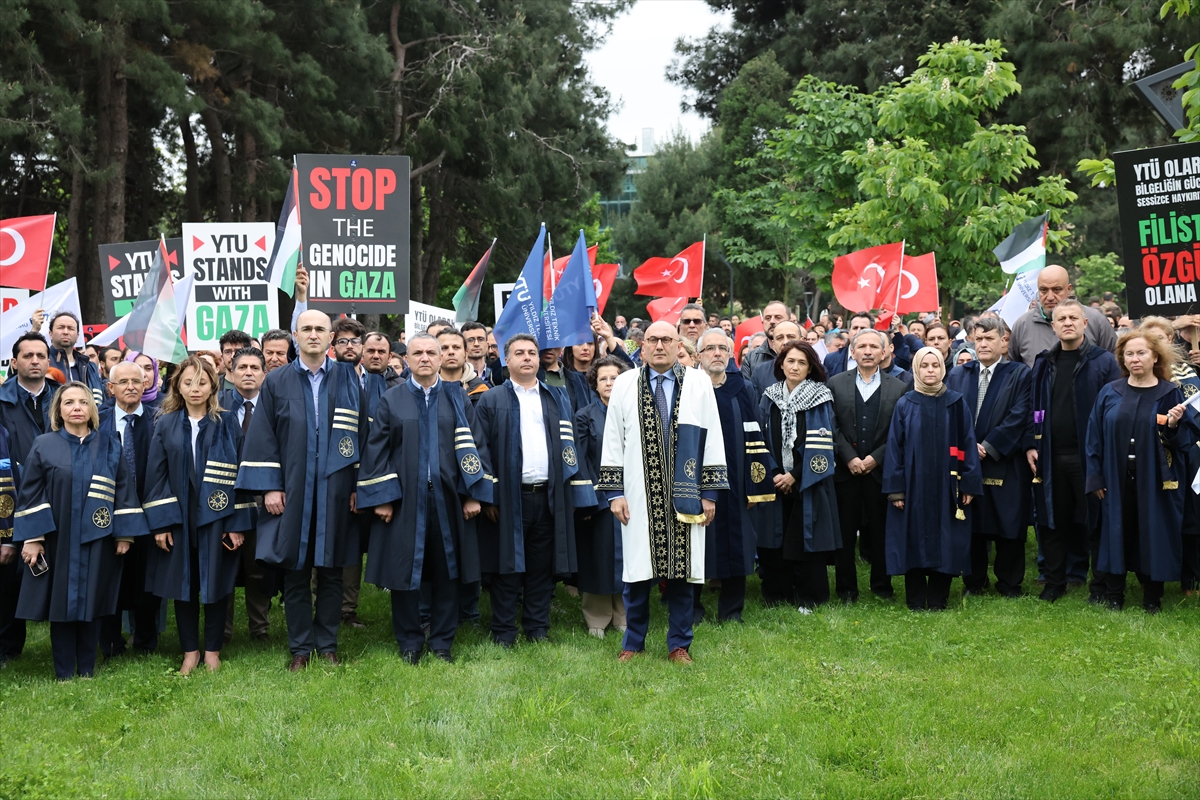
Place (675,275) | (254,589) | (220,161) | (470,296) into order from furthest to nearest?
1. (220,161)
2. (675,275)
3. (470,296)
4. (254,589)

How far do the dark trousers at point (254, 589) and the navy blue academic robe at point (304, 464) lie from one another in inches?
21.4

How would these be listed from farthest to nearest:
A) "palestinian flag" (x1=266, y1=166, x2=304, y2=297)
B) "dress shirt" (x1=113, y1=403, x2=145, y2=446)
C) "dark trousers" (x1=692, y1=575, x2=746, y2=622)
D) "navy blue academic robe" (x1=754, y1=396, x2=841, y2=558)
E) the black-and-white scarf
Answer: "palestinian flag" (x1=266, y1=166, x2=304, y2=297), the black-and-white scarf, "navy blue academic robe" (x1=754, y1=396, x2=841, y2=558), "dark trousers" (x1=692, y1=575, x2=746, y2=622), "dress shirt" (x1=113, y1=403, x2=145, y2=446)

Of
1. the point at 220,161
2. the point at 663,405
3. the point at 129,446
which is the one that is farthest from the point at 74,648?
the point at 220,161

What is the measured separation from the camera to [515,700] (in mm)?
6207

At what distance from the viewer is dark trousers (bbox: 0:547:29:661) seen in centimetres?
744

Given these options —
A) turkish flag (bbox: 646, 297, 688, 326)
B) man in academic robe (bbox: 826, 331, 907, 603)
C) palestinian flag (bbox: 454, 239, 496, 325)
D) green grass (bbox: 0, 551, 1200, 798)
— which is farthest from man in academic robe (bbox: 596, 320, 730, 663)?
turkish flag (bbox: 646, 297, 688, 326)

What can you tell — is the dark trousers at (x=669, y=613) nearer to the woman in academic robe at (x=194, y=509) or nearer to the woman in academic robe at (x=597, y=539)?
the woman in academic robe at (x=597, y=539)

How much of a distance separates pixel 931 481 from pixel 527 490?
3.18 meters

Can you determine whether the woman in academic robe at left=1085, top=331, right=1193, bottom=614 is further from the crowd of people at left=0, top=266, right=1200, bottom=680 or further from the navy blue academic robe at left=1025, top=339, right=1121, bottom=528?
the navy blue academic robe at left=1025, top=339, right=1121, bottom=528

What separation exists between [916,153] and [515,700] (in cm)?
1291

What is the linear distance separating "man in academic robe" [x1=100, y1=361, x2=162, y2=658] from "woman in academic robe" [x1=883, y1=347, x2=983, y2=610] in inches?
212

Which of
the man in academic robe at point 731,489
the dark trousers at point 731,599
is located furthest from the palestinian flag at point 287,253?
the dark trousers at point 731,599

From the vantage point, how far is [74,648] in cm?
713

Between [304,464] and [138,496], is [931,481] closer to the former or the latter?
[304,464]
